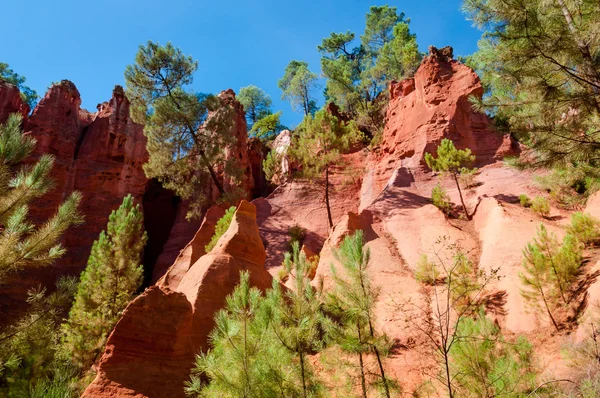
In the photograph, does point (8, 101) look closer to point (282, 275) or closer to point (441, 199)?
point (282, 275)

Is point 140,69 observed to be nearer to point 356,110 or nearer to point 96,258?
point 96,258

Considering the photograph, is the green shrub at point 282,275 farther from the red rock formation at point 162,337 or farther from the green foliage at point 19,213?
the green foliage at point 19,213

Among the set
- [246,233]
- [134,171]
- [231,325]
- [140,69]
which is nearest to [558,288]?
[231,325]

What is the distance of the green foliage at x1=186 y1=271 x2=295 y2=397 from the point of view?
6000mm

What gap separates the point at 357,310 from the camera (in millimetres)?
6184

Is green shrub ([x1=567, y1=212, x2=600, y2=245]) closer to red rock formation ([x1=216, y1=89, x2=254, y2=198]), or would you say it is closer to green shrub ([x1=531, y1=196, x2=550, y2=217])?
green shrub ([x1=531, y1=196, x2=550, y2=217])

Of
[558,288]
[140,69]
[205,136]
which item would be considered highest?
[140,69]

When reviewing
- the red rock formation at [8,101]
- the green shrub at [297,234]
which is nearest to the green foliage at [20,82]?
the red rock formation at [8,101]

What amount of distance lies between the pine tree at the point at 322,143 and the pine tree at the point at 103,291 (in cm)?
955

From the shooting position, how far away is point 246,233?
12.9m

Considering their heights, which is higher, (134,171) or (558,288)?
(134,171)

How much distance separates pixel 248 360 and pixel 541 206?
1300cm

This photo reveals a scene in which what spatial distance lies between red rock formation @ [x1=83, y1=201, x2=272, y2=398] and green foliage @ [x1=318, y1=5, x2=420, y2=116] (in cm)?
2230

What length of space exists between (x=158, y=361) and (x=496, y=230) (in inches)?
442
